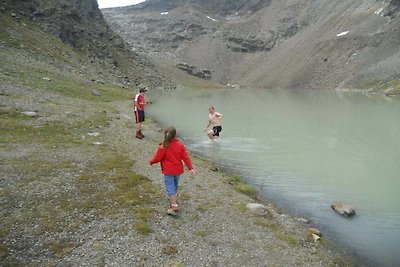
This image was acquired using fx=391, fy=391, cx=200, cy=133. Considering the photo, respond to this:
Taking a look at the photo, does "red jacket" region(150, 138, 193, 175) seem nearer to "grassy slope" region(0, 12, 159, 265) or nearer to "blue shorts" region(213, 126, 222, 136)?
"grassy slope" region(0, 12, 159, 265)

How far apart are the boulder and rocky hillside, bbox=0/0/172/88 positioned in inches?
2060

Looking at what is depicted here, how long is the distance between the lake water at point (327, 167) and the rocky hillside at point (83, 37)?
4078cm

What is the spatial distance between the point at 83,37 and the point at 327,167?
92.4 m

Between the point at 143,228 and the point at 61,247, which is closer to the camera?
the point at 61,247

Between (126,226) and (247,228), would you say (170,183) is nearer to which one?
(126,226)

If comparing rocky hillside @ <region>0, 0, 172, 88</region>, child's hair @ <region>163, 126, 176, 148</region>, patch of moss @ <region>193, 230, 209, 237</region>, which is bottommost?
patch of moss @ <region>193, 230, 209, 237</region>

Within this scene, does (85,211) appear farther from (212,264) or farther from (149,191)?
(212,264)

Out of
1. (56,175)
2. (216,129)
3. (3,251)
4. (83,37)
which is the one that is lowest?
(3,251)

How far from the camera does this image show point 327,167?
2180 centimetres

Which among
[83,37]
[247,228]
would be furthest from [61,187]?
[83,37]

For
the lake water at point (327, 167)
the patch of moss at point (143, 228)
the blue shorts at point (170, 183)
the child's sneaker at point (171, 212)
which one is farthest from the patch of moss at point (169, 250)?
the lake water at point (327, 167)

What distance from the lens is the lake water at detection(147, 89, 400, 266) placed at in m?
13.8

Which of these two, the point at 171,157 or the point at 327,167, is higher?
the point at 171,157

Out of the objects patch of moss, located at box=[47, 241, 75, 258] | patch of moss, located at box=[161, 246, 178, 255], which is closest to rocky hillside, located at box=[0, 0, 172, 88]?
patch of moss, located at box=[47, 241, 75, 258]
